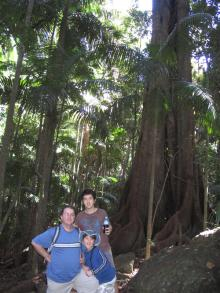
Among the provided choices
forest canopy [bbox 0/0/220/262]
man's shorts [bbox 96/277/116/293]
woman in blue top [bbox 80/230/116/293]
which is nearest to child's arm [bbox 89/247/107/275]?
woman in blue top [bbox 80/230/116/293]

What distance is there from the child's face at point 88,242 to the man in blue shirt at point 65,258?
9 centimetres

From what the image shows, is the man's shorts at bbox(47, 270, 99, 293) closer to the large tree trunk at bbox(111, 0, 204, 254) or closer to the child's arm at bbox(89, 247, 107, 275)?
the child's arm at bbox(89, 247, 107, 275)

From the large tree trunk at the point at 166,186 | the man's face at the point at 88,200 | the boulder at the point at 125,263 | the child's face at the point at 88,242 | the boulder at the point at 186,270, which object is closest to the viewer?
the child's face at the point at 88,242

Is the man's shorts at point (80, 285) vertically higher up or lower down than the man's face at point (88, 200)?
lower down

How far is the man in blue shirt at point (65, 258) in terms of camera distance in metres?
4.02

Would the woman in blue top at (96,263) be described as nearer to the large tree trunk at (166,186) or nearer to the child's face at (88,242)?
the child's face at (88,242)

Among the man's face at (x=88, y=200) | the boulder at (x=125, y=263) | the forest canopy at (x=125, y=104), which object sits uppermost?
the forest canopy at (x=125, y=104)

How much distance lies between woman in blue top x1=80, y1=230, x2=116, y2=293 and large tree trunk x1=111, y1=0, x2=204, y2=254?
508 cm

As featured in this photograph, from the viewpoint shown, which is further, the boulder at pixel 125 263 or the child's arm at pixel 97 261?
the boulder at pixel 125 263

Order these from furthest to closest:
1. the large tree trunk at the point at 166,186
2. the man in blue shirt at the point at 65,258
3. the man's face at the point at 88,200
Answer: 1. the large tree trunk at the point at 166,186
2. the man's face at the point at 88,200
3. the man in blue shirt at the point at 65,258

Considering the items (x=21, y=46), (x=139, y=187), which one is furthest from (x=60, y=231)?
(x=139, y=187)

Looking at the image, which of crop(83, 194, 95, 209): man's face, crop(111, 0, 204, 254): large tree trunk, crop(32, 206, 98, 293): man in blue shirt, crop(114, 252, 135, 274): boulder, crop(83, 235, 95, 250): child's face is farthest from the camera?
crop(111, 0, 204, 254): large tree trunk

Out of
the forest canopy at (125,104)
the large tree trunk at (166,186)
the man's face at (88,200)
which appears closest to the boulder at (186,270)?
the forest canopy at (125,104)

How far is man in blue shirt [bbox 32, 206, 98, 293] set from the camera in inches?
158
